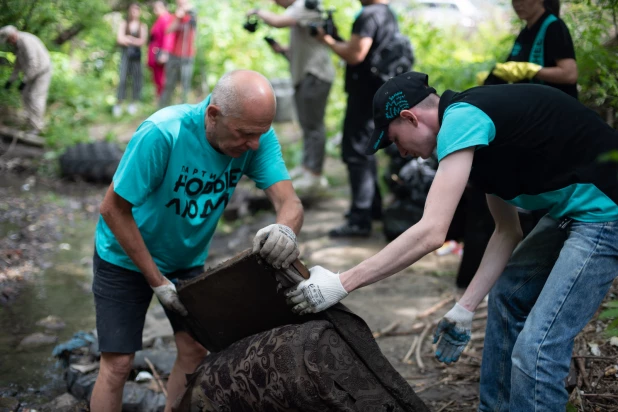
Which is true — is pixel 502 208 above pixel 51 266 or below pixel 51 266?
above

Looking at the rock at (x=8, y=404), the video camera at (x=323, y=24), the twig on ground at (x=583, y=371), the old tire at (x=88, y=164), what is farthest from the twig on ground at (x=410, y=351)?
the old tire at (x=88, y=164)

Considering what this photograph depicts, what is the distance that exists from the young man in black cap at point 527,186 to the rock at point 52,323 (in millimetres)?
2578

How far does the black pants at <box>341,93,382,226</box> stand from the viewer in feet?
18.4

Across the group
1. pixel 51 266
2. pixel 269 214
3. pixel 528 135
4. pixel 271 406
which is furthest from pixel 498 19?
pixel 271 406

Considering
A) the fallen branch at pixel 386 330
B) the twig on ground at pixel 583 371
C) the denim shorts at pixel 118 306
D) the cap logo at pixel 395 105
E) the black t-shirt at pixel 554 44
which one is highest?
the black t-shirt at pixel 554 44

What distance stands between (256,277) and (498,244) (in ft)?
3.50

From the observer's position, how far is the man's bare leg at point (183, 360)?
10.2ft

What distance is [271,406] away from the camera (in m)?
2.34

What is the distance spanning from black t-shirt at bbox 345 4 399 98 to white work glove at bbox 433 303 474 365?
3.13 metres

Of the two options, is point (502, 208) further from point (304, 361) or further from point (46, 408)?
point (46, 408)

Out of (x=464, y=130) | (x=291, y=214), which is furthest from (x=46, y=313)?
(x=464, y=130)

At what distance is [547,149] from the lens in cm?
232

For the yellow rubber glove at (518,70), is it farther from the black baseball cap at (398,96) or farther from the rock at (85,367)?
the rock at (85,367)

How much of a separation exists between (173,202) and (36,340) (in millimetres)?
1940
